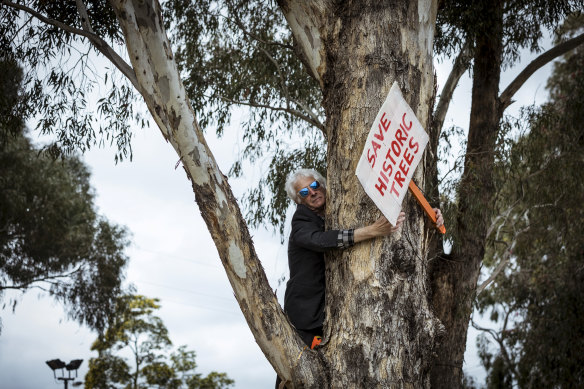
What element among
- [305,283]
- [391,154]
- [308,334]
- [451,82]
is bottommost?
[308,334]

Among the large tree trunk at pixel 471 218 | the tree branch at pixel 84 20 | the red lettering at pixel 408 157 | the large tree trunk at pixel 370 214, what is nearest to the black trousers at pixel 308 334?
the large tree trunk at pixel 370 214

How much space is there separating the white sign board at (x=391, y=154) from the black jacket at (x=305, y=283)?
44 centimetres

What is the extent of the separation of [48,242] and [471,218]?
12.0 m

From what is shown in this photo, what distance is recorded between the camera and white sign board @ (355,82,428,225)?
2955 millimetres

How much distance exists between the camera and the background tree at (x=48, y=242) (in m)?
15.6

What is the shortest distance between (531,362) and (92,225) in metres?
10.4

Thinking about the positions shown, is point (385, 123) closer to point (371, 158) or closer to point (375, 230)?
point (371, 158)

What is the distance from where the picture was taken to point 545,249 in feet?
42.3

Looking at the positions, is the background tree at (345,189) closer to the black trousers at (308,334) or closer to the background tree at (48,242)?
the black trousers at (308,334)

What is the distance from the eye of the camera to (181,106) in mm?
3113

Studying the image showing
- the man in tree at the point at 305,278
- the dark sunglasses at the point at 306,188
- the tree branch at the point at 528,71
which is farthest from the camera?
the tree branch at the point at 528,71

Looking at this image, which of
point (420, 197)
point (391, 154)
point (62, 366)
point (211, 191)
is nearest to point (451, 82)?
point (420, 197)

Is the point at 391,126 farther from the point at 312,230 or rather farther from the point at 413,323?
the point at 413,323

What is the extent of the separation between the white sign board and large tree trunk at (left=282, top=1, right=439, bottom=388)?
11cm
